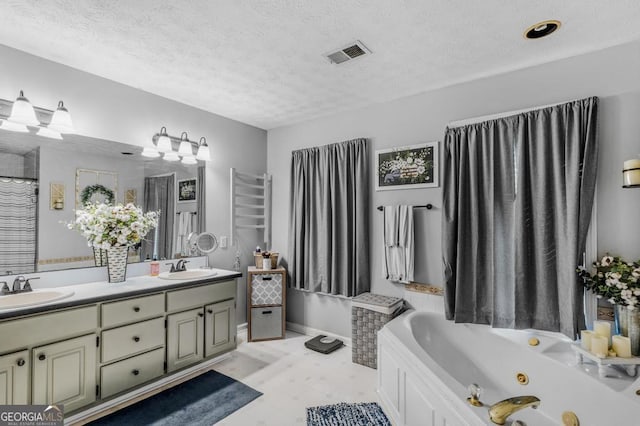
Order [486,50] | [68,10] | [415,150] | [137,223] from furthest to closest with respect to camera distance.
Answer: [415,150] → [137,223] → [486,50] → [68,10]

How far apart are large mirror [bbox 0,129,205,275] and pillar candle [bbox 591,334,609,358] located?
3.31m

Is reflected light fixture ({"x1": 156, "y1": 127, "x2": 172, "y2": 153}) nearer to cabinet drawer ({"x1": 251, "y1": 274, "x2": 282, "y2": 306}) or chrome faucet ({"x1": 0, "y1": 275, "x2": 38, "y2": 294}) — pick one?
chrome faucet ({"x1": 0, "y1": 275, "x2": 38, "y2": 294})

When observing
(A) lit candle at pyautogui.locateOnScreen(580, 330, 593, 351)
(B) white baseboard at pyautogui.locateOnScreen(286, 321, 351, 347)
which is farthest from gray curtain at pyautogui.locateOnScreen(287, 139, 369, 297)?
(A) lit candle at pyautogui.locateOnScreen(580, 330, 593, 351)

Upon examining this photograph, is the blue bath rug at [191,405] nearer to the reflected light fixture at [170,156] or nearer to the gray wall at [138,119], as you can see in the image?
the gray wall at [138,119]

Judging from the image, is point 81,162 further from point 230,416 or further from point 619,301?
point 619,301

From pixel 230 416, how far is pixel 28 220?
79.2 inches

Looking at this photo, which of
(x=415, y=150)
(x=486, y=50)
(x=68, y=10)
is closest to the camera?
(x=68, y=10)

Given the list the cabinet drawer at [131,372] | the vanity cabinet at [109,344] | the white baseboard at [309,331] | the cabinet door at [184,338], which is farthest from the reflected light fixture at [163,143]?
the white baseboard at [309,331]

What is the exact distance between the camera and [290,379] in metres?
2.62

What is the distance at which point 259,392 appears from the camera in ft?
7.97

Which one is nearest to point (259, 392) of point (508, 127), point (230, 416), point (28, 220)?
point (230, 416)

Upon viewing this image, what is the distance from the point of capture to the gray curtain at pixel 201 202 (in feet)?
11.0

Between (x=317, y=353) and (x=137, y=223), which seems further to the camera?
(x=317, y=353)

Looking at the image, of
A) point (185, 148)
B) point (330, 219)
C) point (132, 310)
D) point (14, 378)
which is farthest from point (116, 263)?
point (330, 219)
